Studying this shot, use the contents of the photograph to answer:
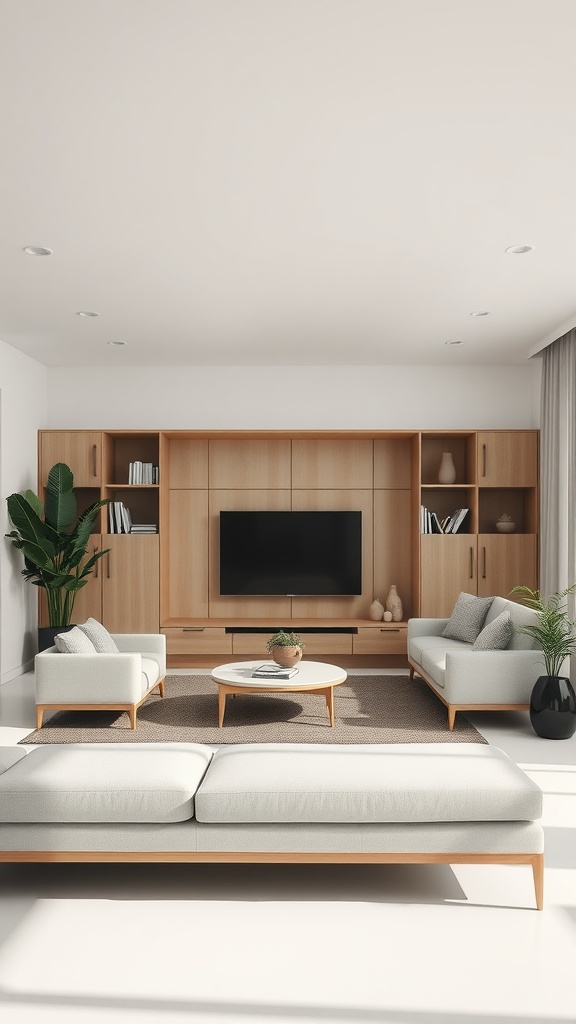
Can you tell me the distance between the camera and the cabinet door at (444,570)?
7102mm

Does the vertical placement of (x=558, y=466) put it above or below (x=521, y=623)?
above

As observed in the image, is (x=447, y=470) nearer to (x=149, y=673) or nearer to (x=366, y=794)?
(x=149, y=673)

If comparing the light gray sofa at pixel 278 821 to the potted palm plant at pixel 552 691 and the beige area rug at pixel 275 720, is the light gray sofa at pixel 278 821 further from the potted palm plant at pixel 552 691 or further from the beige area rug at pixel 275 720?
the potted palm plant at pixel 552 691

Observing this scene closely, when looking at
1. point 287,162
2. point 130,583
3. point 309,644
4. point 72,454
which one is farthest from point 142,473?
point 287,162

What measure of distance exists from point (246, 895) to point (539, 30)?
2.95 meters

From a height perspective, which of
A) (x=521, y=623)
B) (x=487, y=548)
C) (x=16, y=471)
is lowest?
(x=521, y=623)

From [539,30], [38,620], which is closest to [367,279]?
[539,30]

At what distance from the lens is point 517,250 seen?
4.32 meters

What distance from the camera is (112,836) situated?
273cm

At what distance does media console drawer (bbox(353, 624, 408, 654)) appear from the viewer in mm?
7066

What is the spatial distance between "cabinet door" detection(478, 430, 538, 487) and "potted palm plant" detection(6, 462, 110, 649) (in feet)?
11.1

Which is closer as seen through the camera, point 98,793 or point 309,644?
point 98,793

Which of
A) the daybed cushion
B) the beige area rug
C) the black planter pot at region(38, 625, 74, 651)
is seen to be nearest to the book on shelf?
the black planter pot at region(38, 625, 74, 651)

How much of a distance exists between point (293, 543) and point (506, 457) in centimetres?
209
